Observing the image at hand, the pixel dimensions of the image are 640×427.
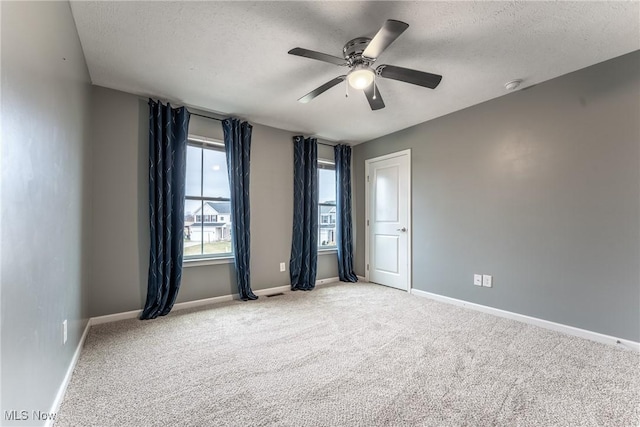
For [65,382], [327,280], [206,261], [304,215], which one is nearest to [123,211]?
[206,261]

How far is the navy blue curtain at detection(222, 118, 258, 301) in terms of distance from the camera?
11.5ft

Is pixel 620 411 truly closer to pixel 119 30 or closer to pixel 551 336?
pixel 551 336

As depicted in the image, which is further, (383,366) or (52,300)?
(383,366)

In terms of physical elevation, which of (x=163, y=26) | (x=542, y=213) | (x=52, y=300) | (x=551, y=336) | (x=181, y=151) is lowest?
(x=551, y=336)

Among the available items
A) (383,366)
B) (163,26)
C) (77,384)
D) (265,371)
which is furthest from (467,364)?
(163,26)

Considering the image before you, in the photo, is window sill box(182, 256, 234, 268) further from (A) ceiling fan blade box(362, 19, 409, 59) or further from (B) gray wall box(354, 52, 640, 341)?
(A) ceiling fan blade box(362, 19, 409, 59)

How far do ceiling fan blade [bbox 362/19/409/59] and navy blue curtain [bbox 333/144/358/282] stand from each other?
286cm

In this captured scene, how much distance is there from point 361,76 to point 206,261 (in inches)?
105

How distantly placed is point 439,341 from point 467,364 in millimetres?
385

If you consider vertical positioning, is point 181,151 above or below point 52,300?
above

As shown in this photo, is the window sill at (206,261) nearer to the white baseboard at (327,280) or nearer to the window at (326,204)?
the white baseboard at (327,280)

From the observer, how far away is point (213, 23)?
192cm

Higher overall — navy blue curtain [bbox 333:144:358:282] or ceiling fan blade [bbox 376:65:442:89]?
ceiling fan blade [bbox 376:65:442:89]

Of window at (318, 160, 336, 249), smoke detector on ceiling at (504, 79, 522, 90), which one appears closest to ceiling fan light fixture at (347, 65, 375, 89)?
smoke detector on ceiling at (504, 79, 522, 90)
